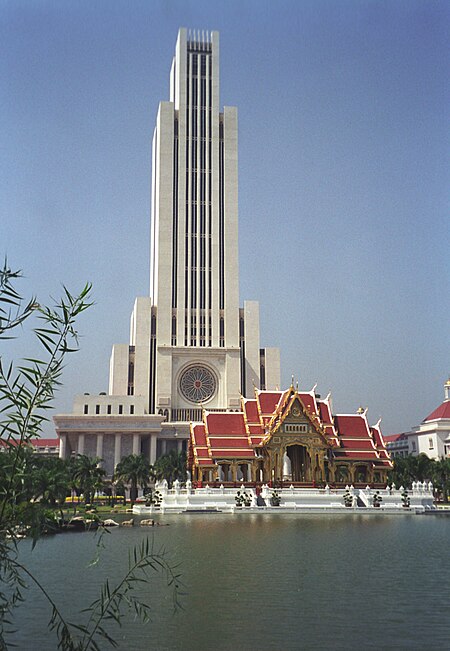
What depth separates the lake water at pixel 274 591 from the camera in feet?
50.6

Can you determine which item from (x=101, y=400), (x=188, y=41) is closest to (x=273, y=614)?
(x=101, y=400)

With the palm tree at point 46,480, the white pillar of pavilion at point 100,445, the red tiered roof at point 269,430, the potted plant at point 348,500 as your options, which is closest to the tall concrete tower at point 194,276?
the white pillar of pavilion at point 100,445

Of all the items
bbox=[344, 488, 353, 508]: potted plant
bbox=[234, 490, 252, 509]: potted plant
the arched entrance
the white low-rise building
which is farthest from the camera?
the white low-rise building

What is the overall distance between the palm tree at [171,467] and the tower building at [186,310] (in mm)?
13780

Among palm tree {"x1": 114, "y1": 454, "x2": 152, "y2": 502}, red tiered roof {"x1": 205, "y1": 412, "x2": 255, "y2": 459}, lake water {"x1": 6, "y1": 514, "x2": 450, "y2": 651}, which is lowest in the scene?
lake water {"x1": 6, "y1": 514, "x2": 450, "y2": 651}

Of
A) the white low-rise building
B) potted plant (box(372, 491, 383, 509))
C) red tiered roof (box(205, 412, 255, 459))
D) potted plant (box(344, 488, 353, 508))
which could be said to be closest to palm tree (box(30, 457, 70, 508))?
potted plant (box(344, 488, 353, 508))

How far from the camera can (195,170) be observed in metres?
105

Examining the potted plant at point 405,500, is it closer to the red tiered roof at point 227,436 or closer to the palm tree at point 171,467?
the red tiered roof at point 227,436

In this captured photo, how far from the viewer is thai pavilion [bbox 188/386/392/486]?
64438 millimetres

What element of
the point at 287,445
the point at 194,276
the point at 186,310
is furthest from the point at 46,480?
the point at 194,276

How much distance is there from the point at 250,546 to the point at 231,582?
30.7 ft

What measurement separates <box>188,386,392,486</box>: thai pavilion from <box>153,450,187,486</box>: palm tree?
523cm

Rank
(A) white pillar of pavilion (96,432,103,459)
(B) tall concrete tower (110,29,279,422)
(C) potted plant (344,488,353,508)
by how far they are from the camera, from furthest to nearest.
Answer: (B) tall concrete tower (110,29,279,422)
(A) white pillar of pavilion (96,432,103,459)
(C) potted plant (344,488,353,508)

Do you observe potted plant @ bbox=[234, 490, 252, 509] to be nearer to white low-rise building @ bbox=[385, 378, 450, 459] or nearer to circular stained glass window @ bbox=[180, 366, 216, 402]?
circular stained glass window @ bbox=[180, 366, 216, 402]
